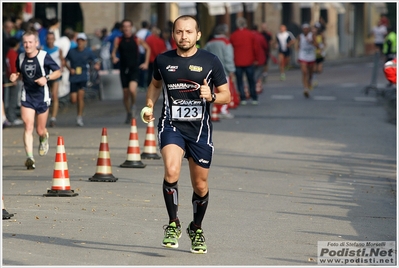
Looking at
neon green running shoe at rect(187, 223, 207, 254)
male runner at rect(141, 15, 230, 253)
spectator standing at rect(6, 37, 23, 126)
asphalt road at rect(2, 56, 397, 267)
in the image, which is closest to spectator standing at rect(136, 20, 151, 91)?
asphalt road at rect(2, 56, 397, 267)

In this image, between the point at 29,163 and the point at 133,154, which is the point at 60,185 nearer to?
the point at 29,163

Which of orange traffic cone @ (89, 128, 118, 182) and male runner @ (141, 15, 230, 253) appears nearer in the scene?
male runner @ (141, 15, 230, 253)

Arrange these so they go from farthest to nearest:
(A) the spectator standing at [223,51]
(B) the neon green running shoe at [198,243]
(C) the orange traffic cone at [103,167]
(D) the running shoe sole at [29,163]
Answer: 1. (A) the spectator standing at [223,51]
2. (D) the running shoe sole at [29,163]
3. (C) the orange traffic cone at [103,167]
4. (B) the neon green running shoe at [198,243]

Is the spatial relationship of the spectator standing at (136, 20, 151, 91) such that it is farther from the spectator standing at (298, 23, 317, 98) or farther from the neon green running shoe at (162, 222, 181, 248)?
the neon green running shoe at (162, 222, 181, 248)

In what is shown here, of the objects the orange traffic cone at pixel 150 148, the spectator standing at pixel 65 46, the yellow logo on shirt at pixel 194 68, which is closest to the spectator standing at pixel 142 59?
the spectator standing at pixel 65 46

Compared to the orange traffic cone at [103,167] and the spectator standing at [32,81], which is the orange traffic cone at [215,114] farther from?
the orange traffic cone at [103,167]

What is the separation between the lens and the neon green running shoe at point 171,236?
7547 mm

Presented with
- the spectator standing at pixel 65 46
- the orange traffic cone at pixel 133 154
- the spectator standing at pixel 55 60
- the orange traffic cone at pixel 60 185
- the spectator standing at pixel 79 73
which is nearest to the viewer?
the orange traffic cone at pixel 60 185

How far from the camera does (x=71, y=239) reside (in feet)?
26.1

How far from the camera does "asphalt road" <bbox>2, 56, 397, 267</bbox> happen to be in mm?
7570

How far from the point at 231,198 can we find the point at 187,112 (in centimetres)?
323

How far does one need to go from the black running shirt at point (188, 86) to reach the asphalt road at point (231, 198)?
36.9 inches

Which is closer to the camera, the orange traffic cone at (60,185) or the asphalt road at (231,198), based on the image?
the asphalt road at (231,198)

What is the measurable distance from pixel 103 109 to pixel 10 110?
4579 mm
